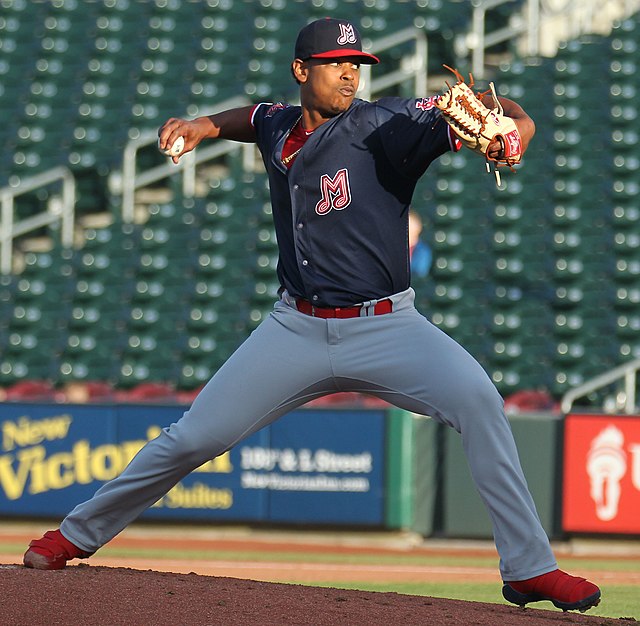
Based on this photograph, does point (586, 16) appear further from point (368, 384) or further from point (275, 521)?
point (368, 384)

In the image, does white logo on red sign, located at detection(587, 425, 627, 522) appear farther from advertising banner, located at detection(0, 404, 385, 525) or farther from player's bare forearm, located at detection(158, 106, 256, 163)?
player's bare forearm, located at detection(158, 106, 256, 163)

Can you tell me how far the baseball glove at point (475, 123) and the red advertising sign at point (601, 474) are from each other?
5700mm

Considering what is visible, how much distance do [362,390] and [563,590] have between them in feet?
2.95

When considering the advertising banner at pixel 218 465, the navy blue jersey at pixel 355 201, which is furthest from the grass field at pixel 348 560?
the navy blue jersey at pixel 355 201

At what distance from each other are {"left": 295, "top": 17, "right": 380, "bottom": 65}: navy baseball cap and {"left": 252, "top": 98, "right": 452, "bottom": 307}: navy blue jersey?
17cm

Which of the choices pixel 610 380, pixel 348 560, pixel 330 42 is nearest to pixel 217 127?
pixel 330 42

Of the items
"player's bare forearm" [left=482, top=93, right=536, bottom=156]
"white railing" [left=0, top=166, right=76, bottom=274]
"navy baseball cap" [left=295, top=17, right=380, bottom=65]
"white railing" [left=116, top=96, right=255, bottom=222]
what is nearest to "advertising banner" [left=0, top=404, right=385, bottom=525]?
"white railing" [left=0, top=166, right=76, bottom=274]

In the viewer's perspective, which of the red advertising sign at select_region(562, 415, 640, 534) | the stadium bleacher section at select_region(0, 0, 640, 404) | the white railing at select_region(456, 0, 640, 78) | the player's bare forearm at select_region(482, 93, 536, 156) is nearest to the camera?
the player's bare forearm at select_region(482, 93, 536, 156)

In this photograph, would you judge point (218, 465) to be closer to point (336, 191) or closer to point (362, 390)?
point (362, 390)

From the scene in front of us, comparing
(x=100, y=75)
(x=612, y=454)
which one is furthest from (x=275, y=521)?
(x=100, y=75)

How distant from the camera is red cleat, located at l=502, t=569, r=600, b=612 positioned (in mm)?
4082

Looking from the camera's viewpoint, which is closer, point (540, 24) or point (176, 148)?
point (176, 148)

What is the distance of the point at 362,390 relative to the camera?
4.29m

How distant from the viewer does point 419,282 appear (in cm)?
1200
